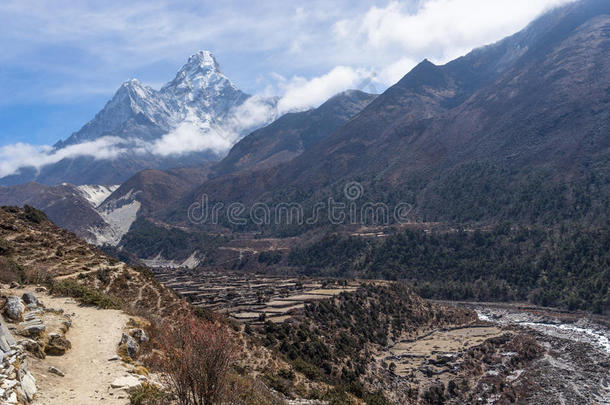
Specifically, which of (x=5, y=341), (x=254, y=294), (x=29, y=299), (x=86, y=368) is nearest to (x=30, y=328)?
(x=86, y=368)

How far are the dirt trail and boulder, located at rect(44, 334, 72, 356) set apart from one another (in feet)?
0.65

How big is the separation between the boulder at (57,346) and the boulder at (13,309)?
156 cm

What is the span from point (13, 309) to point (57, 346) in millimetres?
2422

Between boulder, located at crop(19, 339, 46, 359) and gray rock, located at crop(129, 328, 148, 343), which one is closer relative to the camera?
boulder, located at crop(19, 339, 46, 359)

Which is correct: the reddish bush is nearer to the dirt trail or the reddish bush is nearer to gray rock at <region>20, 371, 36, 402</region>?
the dirt trail

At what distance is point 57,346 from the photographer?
1461cm

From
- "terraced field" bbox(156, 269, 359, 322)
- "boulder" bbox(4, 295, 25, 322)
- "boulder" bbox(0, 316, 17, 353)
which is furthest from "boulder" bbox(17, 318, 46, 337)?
"terraced field" bbox(156, 269, 359, 322)

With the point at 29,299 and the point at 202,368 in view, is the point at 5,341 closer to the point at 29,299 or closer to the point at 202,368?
the point at 202,368

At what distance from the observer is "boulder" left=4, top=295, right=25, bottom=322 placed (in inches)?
597

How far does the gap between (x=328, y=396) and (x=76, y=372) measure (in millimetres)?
13578

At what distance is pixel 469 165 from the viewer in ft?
449

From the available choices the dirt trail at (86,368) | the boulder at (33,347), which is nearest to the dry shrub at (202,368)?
the dirt trail at (86,368)

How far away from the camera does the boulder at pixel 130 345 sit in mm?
16266

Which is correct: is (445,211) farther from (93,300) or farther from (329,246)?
(93,300)
